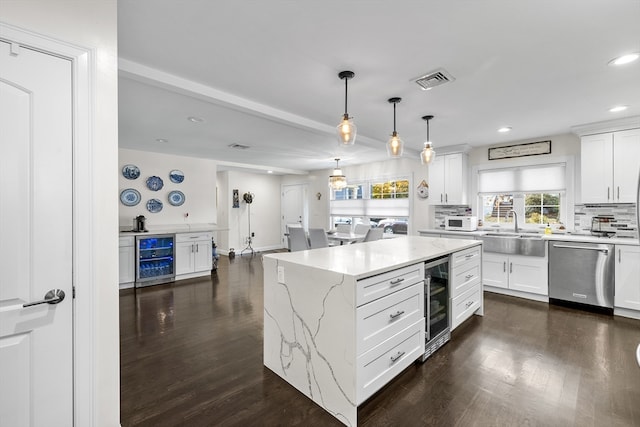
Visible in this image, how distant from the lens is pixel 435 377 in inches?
85.8

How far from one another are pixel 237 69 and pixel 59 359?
2.22 meters

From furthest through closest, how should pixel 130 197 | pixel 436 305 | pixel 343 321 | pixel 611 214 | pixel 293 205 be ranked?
1. pixel 293 205
2. pixel 130 197
3. pixel 611 214
4. pixel 436 305
5. pixel 343 321

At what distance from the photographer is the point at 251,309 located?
11.9 feet

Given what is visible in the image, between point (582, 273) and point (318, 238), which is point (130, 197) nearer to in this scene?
point (318, 238)

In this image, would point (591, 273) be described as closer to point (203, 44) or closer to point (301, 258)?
point (301, 258)

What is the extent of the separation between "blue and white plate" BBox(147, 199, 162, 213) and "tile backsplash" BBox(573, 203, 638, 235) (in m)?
7.19

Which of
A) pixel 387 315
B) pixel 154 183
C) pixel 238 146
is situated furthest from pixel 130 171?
pixel 387 315

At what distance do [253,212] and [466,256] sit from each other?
650cm

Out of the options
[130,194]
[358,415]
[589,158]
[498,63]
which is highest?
[498,63]

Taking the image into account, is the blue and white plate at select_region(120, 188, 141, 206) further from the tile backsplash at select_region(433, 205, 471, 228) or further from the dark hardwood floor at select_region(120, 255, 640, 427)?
the tile backsplash at select_region(433, 205, 471, 228)

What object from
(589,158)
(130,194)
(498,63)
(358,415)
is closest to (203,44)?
(498,63)

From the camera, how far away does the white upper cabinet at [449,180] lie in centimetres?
510

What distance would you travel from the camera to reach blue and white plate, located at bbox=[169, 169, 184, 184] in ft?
18.9

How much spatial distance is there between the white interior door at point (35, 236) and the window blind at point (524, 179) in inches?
223
